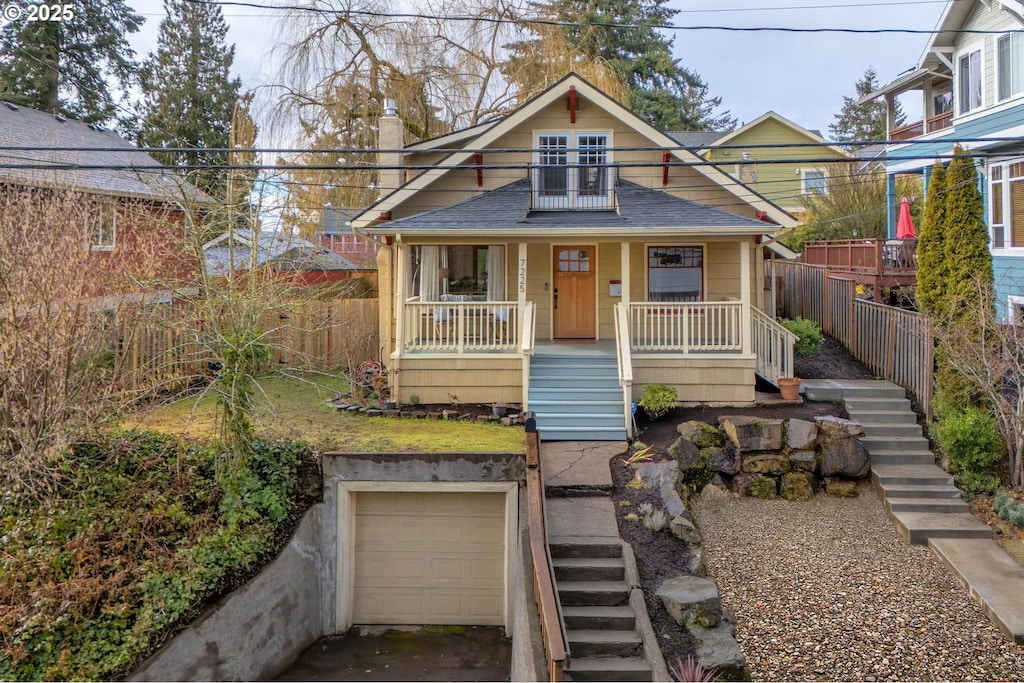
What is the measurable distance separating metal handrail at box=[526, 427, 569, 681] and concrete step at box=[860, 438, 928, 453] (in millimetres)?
5415

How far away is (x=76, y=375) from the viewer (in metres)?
9.87

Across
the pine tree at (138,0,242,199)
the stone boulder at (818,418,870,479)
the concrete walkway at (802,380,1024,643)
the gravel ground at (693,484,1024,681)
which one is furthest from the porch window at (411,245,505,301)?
the pine tree at (138,0,242,199)

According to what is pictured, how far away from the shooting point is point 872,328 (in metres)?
13.6

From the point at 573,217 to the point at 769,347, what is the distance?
4.39 meters

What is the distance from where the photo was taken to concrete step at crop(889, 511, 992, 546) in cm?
886

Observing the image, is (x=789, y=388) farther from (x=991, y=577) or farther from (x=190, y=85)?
(x=190, y=85)

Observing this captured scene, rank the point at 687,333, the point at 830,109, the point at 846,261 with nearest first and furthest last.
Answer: the point at 687,333 → the point at 846,261 → the point at 830,109

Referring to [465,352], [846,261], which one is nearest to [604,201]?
[465,352]

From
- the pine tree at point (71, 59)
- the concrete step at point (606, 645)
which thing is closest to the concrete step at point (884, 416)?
the concrete step at point (606, 645)

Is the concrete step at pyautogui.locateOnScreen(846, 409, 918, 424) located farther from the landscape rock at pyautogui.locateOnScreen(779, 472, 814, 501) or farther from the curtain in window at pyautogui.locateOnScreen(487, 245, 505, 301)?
the curtain in window at pyautogui.locateOnScreen(487, 245, 505, 301)

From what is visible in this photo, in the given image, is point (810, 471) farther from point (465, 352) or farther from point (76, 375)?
point (76, 375)

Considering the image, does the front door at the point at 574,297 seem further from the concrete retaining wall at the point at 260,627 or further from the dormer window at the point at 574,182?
the concrete retaining wall at the point at 260,627

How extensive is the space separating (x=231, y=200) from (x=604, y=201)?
7.42 meters

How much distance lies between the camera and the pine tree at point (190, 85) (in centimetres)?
3172
